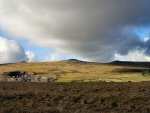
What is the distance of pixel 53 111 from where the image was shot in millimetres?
32344

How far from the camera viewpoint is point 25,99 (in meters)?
39.4

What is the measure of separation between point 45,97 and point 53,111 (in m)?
7.48

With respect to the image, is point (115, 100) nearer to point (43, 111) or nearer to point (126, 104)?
point (126, 104)

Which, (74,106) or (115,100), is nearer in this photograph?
(74,106)

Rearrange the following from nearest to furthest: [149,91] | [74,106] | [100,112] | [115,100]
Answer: [100,112] → [74,106] → [115,100] → [149,91]

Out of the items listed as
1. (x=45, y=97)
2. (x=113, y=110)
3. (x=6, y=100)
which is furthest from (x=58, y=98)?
(x=113, y=110)

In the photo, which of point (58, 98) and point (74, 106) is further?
point (58, 98)

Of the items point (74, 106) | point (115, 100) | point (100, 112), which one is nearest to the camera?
point (100, 112)

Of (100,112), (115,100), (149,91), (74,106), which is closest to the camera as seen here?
(100,112)

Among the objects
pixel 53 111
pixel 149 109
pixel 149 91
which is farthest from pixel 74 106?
pixel 149 91

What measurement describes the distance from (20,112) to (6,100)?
6499mm

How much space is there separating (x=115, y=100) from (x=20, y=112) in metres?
9.00

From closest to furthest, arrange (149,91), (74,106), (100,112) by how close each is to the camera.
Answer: (100,112) < (74,106) < (149,91)

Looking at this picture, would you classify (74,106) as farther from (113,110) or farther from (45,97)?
(45,97)
